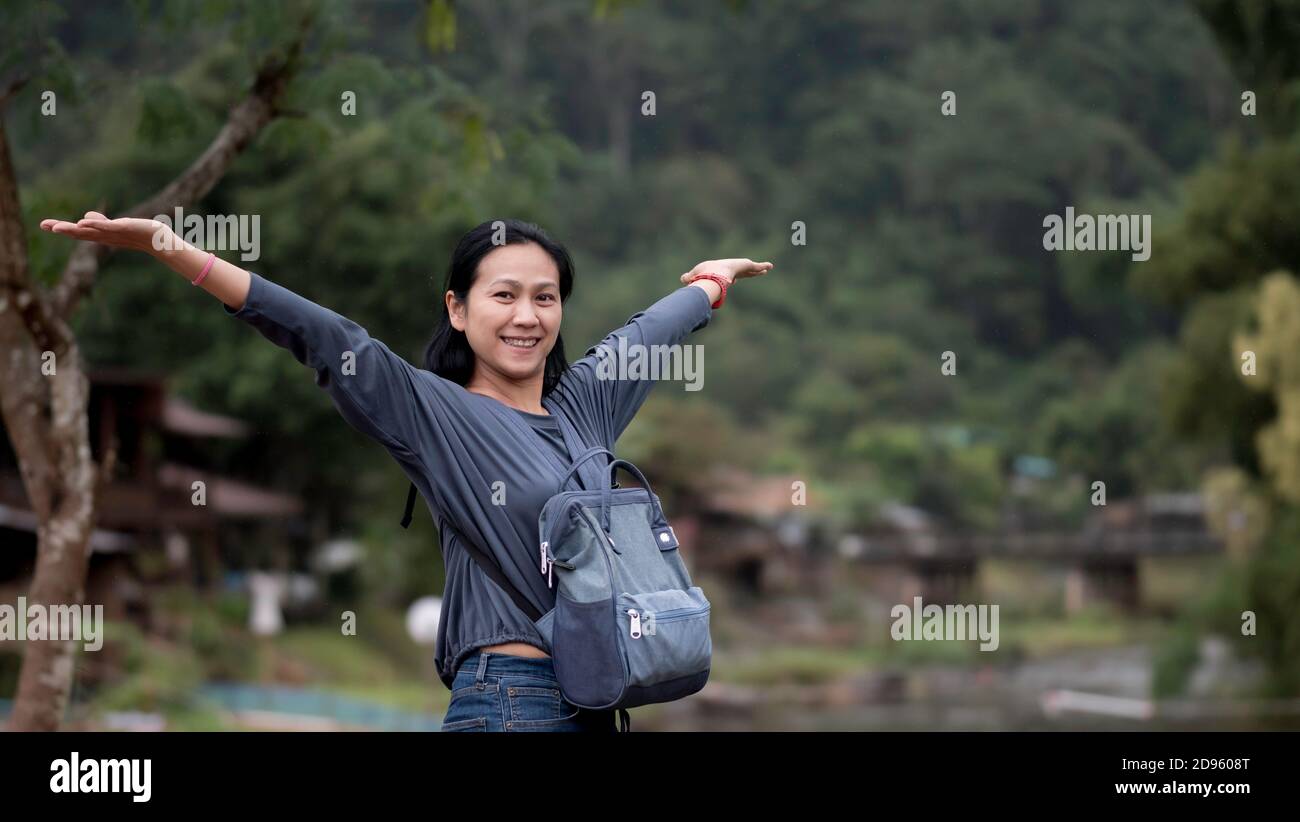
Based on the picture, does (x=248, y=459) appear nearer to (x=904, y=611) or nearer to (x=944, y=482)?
(x=904, y=611)

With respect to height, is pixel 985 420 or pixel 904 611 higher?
pixel 985 420

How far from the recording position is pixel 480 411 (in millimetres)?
3070

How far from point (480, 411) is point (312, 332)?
1.19 feet

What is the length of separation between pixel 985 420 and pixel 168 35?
137ft

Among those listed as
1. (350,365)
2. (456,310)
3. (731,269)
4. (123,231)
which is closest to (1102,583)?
(731,269)

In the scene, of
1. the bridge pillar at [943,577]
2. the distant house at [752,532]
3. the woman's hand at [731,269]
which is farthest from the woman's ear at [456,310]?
the bridge pillar at [943,577]

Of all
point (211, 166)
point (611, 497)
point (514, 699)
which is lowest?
point (514, 699)

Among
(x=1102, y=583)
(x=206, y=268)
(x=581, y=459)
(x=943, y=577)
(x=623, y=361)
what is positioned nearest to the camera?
(x=206, y=268)

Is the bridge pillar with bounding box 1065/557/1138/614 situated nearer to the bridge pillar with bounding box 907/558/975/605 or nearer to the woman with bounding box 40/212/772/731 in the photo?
the bridge pillar with bounding box 907/558/975/605

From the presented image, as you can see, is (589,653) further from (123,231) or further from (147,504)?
(147,504)

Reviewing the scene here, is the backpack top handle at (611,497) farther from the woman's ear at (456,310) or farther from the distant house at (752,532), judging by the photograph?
the distant house at (752,532)

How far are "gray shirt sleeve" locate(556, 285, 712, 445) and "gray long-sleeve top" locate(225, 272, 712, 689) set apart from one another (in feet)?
0.66

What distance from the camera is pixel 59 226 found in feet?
9.46

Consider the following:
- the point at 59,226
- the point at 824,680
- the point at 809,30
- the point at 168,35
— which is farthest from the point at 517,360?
the point at 809,30
